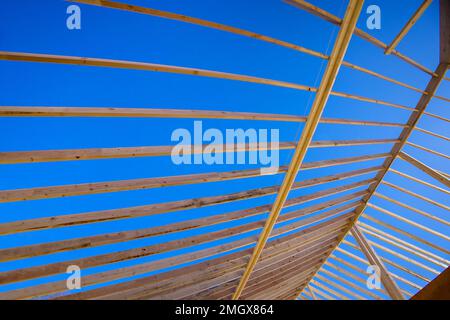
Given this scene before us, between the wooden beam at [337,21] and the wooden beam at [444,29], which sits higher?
the wooden beam at [444,29]

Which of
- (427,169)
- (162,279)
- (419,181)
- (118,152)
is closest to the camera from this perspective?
(118,152)

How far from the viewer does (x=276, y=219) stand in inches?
187

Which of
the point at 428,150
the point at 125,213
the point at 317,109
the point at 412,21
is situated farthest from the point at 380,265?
the point at 125,213

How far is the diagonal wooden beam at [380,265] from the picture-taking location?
6.00 metres

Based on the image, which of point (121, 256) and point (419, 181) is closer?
point (121, 256)

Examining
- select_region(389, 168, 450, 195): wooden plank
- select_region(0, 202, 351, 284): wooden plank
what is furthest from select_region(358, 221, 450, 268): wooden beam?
select_region(0, 202, 351, 284): wooden plank

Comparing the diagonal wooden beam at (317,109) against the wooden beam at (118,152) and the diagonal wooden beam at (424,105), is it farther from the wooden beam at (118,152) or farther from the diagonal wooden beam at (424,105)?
the diagonal wooden beam at (424,105)

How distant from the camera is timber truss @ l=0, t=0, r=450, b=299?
267 cm

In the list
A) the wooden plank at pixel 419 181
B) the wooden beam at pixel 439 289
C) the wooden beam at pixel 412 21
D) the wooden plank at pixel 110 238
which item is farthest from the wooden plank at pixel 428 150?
the wooden beam at pixel 439 289

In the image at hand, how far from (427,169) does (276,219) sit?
309 cm

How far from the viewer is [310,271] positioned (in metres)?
8.73

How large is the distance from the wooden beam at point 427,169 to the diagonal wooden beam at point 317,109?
2844mm

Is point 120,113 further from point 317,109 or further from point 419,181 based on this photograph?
point 419,181

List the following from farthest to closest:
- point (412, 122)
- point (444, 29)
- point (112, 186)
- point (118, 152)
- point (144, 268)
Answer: point (412, 122) → point (444, 29) → point (144, 268) → point (112, 186) → point (118, 152)
